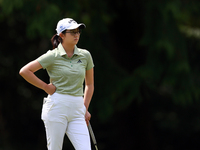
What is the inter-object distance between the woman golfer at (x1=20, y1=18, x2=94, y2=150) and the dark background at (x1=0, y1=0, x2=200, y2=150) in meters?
3.17

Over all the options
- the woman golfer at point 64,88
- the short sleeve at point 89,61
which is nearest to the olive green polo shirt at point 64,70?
the woman golfer at point 64,88

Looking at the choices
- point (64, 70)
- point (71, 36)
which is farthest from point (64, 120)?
point (71, 36)

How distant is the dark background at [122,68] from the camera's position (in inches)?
265

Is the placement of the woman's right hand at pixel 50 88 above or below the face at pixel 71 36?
below

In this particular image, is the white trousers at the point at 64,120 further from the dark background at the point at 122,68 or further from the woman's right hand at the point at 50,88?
the dark background at the point at 122,68

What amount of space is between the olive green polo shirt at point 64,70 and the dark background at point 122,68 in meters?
3.20

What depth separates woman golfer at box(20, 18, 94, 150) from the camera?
10.3ft

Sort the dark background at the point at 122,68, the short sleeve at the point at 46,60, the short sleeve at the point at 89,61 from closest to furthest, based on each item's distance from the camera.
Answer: the short sleeve at the point at 46,60 → the short sleeve at the point at 89,61 → the dark background at the point at 122,68

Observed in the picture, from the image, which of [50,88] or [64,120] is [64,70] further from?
[64,120]

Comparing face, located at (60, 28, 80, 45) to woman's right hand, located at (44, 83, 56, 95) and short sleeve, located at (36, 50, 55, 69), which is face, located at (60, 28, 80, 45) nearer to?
short sleeve, located at (36, 50, 55, 69)

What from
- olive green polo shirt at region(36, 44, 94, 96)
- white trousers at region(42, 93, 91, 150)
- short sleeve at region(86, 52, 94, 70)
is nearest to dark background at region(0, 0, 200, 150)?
short sleeve at region(86, 52, 94, 70)

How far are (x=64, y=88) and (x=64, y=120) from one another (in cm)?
25

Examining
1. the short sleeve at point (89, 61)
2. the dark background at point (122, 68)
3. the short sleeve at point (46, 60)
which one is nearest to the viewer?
the short sleeve at point (46, 60)

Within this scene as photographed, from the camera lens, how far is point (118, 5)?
7.58 metres
